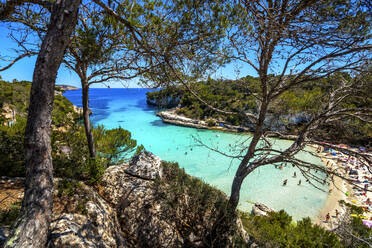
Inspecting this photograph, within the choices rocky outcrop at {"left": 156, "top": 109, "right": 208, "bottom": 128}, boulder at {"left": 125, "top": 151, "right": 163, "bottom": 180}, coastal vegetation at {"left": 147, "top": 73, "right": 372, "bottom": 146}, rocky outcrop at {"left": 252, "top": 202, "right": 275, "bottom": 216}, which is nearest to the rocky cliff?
boulder at {"left": 125, "top": 151, "right": 163, "bottom": 180}

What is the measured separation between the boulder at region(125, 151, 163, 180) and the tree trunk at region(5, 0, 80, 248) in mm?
2768

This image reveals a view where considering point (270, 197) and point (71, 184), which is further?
point (270, 197)

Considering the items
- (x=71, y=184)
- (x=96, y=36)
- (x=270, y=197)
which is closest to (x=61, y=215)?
(x=71, y=184)

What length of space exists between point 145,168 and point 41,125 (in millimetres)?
3151

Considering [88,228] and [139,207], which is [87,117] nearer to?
[139,207]

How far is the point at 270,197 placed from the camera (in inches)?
445

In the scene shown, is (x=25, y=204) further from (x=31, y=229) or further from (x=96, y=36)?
(x=96, y=36)

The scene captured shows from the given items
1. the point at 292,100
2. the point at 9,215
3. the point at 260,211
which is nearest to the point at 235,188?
the point at 292,100

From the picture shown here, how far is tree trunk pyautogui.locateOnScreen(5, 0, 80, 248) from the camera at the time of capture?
60.8 inches

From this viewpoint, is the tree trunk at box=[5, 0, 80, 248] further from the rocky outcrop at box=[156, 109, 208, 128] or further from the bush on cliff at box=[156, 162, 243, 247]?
the rocky outcrop at box=[156, 109, 208, 128]

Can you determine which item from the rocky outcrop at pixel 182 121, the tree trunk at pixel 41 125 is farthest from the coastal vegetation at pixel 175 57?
the rocky outcrop at pixel 182 121

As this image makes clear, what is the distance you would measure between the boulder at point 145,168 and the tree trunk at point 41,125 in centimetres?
277

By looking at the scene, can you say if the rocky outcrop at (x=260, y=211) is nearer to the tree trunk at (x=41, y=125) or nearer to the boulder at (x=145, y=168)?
the boulder at (x=145, y=168)

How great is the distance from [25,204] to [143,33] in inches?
102
